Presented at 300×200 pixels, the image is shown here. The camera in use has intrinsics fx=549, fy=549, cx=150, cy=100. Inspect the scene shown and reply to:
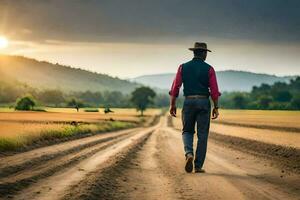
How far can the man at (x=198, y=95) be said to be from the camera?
1207 cm

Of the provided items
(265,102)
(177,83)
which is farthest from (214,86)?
(265,102)

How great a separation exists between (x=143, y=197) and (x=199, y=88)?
421 cm

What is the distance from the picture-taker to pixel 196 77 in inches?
478

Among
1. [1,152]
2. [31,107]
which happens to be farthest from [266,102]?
[1,152]

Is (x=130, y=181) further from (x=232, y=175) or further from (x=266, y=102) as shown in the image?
(x=266, y=102)

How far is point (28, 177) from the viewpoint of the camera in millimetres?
10398

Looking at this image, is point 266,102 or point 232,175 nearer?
point 232,175

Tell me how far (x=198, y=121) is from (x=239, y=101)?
573ft

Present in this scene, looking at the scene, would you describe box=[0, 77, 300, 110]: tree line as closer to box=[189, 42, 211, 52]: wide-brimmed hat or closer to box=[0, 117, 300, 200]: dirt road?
box=[0, 117, 300, 200]: dirt road

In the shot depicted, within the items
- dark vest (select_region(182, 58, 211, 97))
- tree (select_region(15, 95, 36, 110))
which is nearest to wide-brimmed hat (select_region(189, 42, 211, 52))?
dark vest (select_region(182, 58, 211, 97))

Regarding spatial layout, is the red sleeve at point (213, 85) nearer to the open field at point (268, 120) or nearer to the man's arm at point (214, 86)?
the man's arm at point (214, 86)

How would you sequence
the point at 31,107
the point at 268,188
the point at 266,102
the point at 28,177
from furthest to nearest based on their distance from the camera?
1. the point at 266,102
2. the point at 31,107
3. the point at 28,177
4. the point at 268,188

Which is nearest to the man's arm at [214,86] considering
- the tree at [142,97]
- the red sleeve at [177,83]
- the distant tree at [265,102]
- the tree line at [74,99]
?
the red sleeve at [177,83]

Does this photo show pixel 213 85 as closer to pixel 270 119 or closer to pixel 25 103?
pixel 270 119
